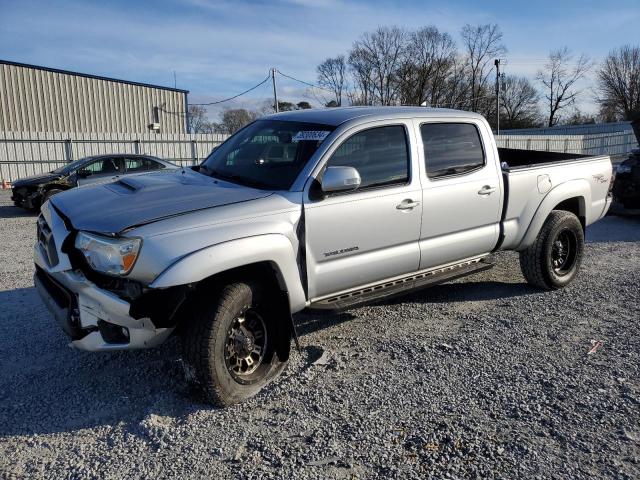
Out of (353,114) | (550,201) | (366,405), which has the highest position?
(353,114)

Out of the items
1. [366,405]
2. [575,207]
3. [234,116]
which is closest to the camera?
[366,405]

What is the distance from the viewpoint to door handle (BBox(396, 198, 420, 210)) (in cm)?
426

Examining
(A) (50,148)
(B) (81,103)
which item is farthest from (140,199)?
(B) (81,103)

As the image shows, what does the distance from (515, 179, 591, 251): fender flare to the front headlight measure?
156 inches

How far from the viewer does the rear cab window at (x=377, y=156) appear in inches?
162

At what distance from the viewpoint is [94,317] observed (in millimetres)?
3244

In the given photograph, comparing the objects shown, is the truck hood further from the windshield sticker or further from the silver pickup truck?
Result: the windshield sticker

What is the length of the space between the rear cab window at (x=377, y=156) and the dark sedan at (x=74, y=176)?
899cm

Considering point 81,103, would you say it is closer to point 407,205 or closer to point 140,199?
point 140,199

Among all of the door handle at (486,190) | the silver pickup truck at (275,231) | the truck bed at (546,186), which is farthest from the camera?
the truck bed at (546,186)

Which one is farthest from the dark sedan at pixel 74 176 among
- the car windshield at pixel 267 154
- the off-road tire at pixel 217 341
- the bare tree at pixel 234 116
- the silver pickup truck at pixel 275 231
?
the bare tree at pixel 234 116

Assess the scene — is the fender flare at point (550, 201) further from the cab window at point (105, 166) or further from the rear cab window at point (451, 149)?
the cab window at point (105, 166)

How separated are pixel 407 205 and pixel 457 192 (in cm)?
67

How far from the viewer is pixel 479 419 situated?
326 cm
